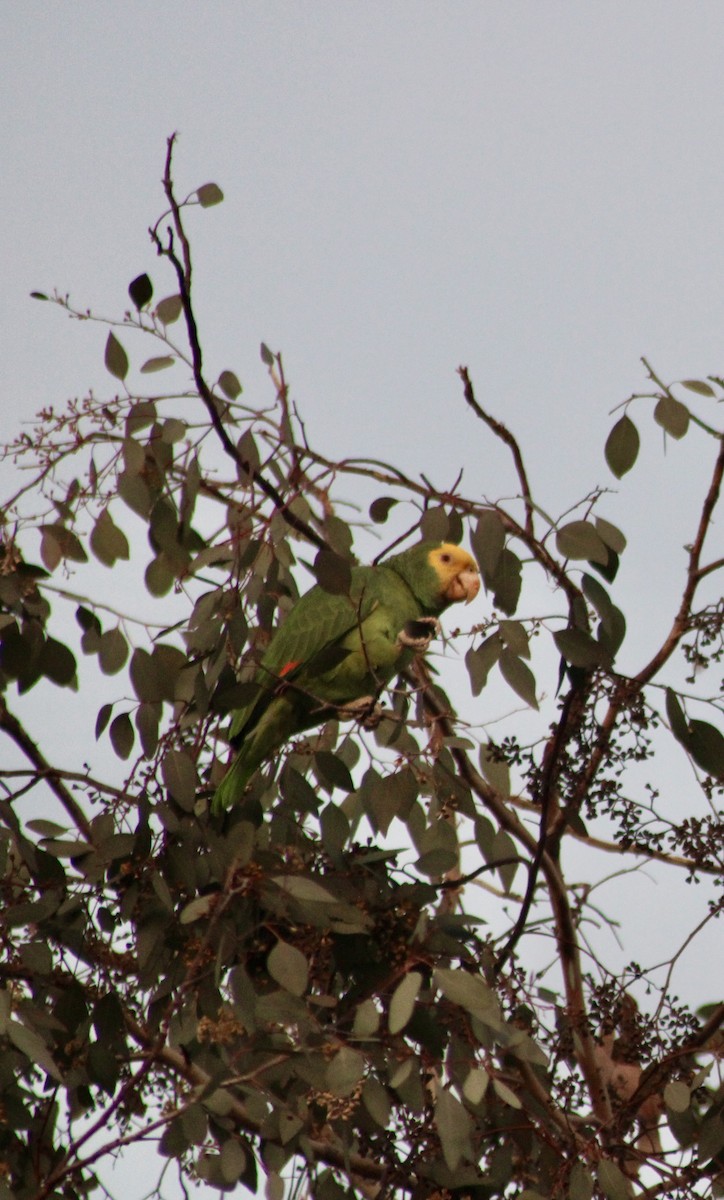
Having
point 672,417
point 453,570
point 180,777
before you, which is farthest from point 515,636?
point 453,570

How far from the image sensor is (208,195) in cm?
224

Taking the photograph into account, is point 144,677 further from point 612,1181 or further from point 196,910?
point 612,1181

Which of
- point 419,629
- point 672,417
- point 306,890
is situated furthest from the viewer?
point 419,629

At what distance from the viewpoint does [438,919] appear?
2.15 meters

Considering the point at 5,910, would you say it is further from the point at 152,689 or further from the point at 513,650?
the point at 513,650

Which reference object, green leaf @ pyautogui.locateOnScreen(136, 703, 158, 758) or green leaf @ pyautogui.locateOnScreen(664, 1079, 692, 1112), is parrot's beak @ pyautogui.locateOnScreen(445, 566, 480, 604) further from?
green leaf @ pyautogui.locateOnScreen(664, 1079, 692, 1112)

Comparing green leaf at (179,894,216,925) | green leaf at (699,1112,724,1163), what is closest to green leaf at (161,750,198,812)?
green leaf at (179,894,216,925)

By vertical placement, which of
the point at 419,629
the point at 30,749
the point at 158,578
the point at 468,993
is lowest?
the point at 468,993

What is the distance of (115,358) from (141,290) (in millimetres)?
158

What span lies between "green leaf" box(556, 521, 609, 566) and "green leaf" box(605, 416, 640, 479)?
18 cm

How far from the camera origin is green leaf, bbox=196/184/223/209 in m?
2.23

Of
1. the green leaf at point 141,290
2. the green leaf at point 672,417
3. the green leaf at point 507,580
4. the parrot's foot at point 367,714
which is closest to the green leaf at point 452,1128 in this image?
the parrot's foot at point 367,714

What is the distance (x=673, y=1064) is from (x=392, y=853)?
0.67 m

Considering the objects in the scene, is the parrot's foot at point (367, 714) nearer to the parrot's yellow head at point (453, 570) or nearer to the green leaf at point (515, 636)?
the green leaf at point (515, 636)
